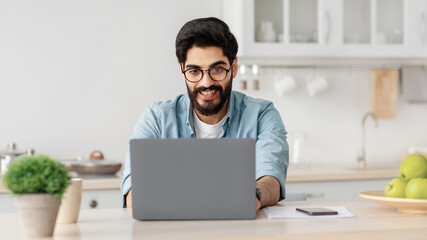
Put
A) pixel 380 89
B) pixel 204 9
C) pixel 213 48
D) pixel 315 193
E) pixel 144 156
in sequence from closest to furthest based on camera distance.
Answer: pixel 144 156 < pixel 213 48 < pixel 315 193 < pixel 204 9 < pixel 380 89

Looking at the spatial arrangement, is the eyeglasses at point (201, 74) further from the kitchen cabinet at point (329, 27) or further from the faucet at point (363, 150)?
the faucet at point (363, 150)

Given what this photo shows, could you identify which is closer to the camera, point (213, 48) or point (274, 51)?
point (213, 48)

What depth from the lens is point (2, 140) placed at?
3572 millimetres

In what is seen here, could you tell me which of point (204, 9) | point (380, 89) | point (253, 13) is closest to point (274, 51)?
point (253, 13)

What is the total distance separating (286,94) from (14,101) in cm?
167

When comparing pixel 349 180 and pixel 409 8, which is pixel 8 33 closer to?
pixel 349 180

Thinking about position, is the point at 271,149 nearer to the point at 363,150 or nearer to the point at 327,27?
the point at 327,27

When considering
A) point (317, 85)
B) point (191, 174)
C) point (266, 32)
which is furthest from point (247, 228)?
point (317, 85)

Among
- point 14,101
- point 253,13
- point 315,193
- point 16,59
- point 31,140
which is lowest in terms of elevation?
point 315,193

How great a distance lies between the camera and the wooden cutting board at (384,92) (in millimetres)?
4125

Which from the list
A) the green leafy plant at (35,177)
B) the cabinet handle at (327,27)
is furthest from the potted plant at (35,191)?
the cabinet handle at (327,27)

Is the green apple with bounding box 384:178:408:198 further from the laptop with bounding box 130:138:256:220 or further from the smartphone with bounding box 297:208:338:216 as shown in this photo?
the laptop with bounding box 130:138:256:220

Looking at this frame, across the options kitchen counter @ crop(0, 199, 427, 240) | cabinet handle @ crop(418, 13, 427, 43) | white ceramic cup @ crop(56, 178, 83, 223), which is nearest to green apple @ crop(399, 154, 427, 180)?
kitchen counter @ crop(0, 199, 427, 240)

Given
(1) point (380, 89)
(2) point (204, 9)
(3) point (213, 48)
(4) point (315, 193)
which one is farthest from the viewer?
(1) point (380, 89)
